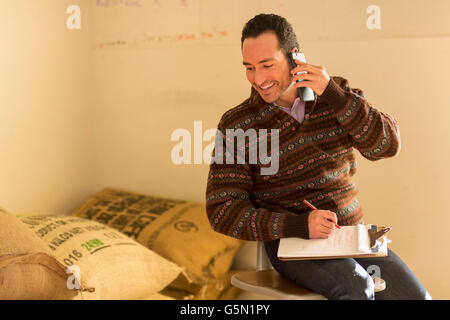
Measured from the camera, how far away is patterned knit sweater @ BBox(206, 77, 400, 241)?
1.50m

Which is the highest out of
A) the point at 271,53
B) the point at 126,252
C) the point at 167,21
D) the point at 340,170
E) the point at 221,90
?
the point at 167,21

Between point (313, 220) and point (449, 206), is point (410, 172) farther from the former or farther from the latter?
point (313, 220)

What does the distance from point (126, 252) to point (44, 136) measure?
704 mm

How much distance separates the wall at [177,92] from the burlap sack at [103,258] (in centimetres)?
31

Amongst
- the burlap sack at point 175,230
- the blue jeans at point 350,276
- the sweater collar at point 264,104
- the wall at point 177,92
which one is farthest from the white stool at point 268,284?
the wall at point 177,92

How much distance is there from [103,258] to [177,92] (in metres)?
0.96

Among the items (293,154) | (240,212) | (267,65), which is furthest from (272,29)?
(240,212)

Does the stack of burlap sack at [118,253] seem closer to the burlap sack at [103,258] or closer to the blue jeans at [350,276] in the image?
the burlap sack at [103,258]

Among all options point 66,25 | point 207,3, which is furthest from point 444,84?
point 66,25

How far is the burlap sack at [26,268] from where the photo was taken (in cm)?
146

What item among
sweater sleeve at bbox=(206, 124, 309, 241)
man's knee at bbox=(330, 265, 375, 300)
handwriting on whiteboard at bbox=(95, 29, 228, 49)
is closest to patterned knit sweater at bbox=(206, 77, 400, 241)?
sweater sleeve at bbox=(206, 124, 309, 241)

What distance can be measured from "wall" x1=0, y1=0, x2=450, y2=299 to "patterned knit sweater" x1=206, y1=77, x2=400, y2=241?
2.60 feet

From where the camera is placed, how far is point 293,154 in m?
1.56
